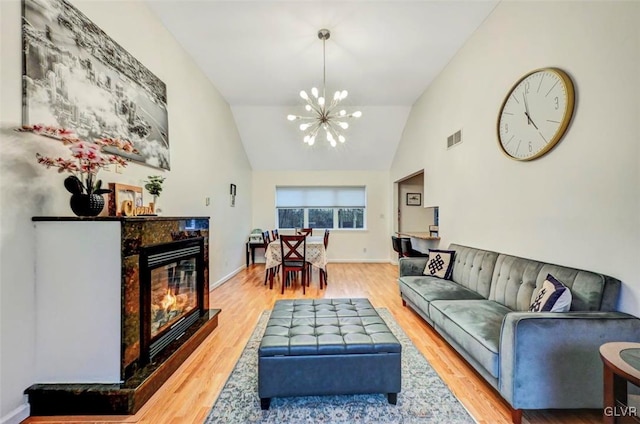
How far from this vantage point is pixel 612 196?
175 centimetres

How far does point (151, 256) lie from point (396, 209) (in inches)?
228

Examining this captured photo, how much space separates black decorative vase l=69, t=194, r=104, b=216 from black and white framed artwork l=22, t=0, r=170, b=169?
20.1 inches

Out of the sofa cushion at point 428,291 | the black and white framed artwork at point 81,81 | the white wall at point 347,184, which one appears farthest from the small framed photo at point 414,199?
the black and white framed artwork at point 81,81

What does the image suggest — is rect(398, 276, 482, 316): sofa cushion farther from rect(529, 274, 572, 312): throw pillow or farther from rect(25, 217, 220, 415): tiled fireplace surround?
rect(25, 217, 220, 415): tiled fireplace surround

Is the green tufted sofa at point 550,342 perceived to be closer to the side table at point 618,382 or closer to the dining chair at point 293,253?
the side table at point 618,382

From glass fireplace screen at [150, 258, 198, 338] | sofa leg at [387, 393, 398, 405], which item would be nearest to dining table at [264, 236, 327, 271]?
glass fireplace screen at [150, 258, 198, 338]

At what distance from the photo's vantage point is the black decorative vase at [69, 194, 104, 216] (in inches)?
68.9

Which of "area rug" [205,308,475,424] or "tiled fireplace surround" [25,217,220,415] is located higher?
"tiled fireplace surround" [25,217,220,415]

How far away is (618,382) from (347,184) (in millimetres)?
6145

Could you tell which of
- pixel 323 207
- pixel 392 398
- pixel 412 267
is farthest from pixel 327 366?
pixel 323 207

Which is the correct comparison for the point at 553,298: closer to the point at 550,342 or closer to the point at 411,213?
the point at 550,342

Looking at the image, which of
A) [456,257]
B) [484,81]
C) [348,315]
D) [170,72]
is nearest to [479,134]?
[484,81]

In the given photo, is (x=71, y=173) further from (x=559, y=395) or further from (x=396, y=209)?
(x=396, y=209)

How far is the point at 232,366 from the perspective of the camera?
222 cm
